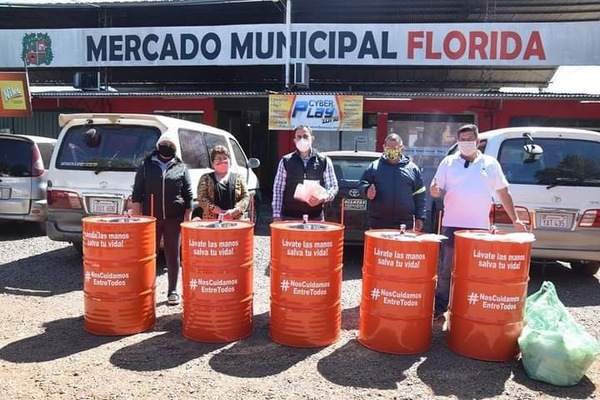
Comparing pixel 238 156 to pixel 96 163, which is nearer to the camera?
pixel 96 163

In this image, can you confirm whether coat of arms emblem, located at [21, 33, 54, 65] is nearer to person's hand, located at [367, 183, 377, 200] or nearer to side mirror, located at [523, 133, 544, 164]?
person's hand, located at [367, 183, 377, 200]

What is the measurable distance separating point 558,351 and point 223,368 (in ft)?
7.72

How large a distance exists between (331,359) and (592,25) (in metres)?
11.7

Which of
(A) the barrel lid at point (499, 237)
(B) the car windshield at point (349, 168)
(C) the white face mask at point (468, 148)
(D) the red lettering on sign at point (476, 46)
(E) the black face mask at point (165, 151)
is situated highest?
(D) the red lettering on sign at point (476, 46)

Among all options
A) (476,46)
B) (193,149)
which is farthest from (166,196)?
(476,46)

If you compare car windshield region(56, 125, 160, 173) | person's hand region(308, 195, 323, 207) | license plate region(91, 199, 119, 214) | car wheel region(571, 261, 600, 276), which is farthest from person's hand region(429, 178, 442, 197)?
license plate region(91, 199, 119, 214)

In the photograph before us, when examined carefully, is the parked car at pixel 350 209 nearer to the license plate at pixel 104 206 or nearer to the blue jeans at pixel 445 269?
the blue jeans at pixel 445 269

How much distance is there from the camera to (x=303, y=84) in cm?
1302

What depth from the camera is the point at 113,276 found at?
4543 millimetres

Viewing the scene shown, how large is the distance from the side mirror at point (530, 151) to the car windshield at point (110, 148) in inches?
168

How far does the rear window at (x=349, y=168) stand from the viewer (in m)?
7.47

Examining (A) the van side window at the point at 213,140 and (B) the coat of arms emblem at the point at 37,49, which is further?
(B) the coat of arms emblem at the point at 37,49

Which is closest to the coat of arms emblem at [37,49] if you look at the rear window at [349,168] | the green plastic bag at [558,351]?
the rear window at [349,168]

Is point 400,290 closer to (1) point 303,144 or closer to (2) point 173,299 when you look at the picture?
(1) point 303,144
